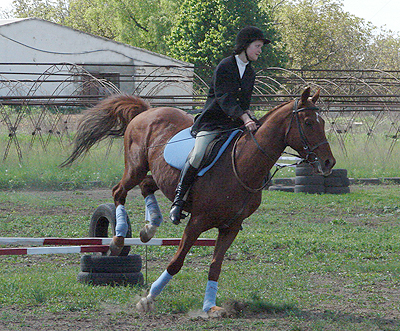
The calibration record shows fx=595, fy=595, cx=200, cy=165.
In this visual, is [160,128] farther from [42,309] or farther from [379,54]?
[379,54]

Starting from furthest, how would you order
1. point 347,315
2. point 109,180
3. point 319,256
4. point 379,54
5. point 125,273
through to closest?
point 379,54 < point 109,180 < point 319,256 < point 125,273 < point 347,315

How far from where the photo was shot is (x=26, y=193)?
15805mm

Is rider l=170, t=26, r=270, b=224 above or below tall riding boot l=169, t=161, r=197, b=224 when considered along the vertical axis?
above

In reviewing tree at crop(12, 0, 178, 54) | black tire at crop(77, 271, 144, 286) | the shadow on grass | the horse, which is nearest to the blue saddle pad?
the horse

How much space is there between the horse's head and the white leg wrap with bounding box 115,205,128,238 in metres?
2.47

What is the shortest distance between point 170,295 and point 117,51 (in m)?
34.2

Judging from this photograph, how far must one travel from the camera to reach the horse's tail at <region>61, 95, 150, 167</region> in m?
8.12

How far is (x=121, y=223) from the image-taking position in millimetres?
7141

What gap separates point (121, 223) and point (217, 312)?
1.93 meters

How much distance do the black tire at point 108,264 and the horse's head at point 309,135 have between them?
105 inches

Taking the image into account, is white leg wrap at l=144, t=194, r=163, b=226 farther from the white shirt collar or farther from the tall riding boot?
the white shirt collar

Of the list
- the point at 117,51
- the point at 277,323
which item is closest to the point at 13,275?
the point at 277,323

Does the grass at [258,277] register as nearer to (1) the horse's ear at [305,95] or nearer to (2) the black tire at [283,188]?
(1) the horse's ear at [305,95]

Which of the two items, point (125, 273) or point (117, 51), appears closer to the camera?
point (125, 273)
